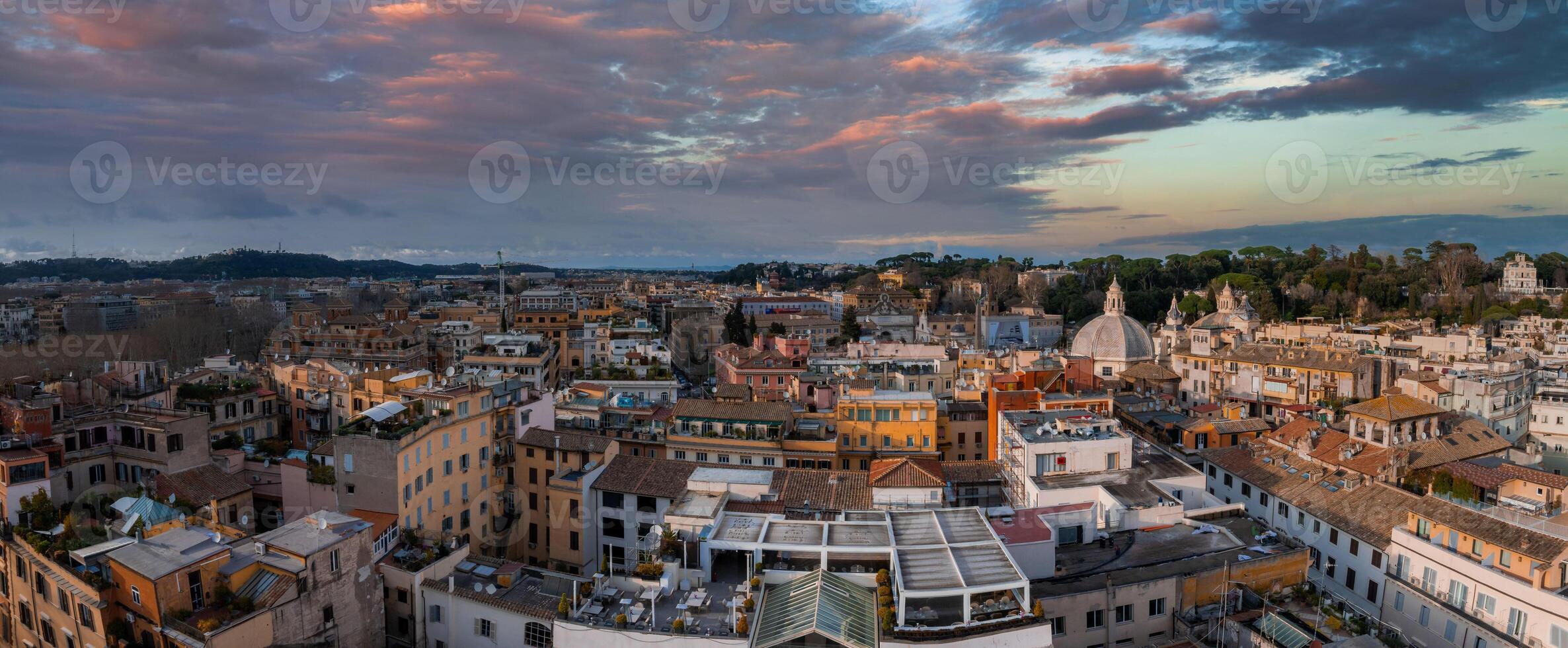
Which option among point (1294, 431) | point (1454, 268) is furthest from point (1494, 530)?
point (1454, 268)

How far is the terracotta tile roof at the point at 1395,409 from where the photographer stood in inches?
981

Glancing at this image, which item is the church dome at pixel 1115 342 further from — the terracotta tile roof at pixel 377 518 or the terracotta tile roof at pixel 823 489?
the terracotta tile roof at pixel 377 518

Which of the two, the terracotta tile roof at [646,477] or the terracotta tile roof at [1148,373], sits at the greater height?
the terracotta tile roof at [646,477]

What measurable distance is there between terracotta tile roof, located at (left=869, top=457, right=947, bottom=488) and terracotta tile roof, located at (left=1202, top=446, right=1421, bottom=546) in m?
8.95

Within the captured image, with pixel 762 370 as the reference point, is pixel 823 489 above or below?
below

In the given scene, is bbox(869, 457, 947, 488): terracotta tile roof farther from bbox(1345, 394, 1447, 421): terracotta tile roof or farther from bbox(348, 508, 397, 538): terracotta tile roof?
bbox(1345, 394, 1447, 421): terracotta tile roof

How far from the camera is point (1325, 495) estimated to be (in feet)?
65.2

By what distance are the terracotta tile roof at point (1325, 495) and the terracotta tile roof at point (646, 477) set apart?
48.5 feet

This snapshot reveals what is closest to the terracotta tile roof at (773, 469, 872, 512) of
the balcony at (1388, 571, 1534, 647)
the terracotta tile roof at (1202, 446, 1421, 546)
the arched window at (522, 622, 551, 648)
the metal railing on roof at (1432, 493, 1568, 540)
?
the arched window at (522, 622, 551, 648)

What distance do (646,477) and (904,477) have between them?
6.01 meters

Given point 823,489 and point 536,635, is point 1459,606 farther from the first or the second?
point 536,635

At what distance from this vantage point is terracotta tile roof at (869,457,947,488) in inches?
701

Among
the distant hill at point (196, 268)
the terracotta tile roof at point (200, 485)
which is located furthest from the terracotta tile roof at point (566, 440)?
the distant hill at point (196, 268)

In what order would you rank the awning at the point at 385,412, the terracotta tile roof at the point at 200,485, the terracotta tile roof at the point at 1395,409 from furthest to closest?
1. the terracotta tile roof at the point at 1395,409
2. the terracotta tile roof at the point at 200,485
3. the awning at the point at 385,412
